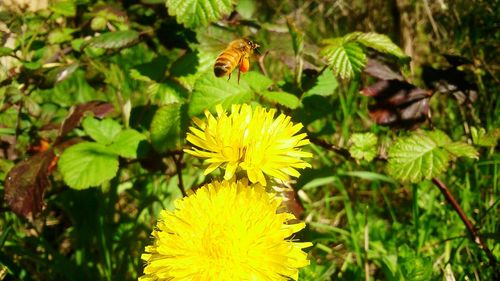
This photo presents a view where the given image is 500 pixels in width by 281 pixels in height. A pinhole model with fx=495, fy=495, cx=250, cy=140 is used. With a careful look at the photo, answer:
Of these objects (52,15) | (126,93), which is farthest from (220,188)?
(126,93)

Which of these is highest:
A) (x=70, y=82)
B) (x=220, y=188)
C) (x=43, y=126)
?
(x=220, y=188)

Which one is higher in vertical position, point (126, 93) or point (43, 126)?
point (43, 126)

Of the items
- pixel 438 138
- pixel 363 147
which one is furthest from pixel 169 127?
pixel 438 138

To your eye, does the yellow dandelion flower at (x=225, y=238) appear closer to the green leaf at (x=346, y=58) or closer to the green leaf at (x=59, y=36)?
the green leaf at (x=346, y=58)

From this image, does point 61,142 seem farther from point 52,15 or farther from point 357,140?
point 357,140

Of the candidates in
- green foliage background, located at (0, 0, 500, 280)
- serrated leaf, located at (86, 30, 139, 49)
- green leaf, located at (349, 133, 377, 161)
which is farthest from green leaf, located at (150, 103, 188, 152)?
green leaf, located at (349, 133, 377, 161)

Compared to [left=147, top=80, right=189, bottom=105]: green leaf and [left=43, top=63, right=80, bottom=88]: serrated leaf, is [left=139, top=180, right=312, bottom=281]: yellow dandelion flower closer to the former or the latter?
[left=147, top=80, right=189, bottom=105]: green leaf

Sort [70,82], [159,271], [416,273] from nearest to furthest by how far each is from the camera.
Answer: [159,271], [416,273], [70,82]

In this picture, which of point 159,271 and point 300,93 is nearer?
point 159,271

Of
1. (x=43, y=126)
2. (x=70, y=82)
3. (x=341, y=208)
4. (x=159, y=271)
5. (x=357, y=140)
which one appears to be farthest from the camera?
(x=70, y=82)
